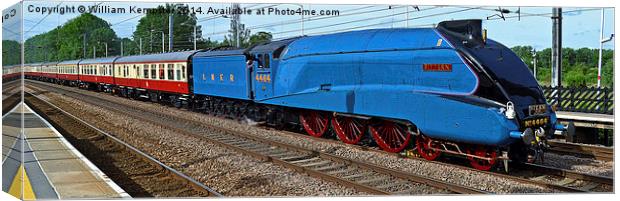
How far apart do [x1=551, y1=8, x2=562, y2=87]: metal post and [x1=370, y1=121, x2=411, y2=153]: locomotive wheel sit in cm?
298

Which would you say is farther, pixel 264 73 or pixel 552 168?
pixel 264 73

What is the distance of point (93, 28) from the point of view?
8977 millimetres

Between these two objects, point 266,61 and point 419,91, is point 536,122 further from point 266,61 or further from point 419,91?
point 266,61

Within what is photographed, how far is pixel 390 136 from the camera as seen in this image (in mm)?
11109

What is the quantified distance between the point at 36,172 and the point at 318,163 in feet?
15.8

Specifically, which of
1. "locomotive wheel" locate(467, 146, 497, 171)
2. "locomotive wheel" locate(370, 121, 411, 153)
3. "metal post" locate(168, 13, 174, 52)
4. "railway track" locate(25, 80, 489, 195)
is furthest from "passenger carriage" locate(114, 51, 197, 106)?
"locomotive wheel" locate(467, 146, 497, 171)

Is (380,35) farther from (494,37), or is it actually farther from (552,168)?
(552,168)

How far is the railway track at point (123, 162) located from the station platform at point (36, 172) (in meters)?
0.38

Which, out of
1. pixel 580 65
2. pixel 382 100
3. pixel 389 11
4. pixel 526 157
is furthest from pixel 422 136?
pixel 580 65

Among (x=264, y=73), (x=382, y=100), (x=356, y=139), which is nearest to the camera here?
(x=382, y=100)

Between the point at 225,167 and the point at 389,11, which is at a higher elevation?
the point at 389,11

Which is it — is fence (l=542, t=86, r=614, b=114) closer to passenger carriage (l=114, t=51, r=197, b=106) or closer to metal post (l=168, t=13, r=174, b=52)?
metal post (l=168, t=13, r=174, b=52)

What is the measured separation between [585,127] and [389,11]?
614 cm

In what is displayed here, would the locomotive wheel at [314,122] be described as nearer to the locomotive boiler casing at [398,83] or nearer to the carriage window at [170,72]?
the locomotive boiler casing at [398,83]
